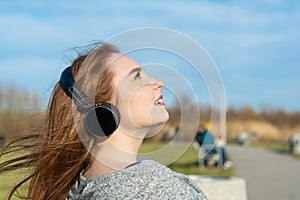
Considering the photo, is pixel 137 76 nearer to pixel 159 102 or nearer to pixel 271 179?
pixel 159 102

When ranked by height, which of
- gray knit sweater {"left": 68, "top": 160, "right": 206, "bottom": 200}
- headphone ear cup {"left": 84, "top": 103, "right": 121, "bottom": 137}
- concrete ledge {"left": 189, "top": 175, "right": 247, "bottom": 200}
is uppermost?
headphone ear cup {"left": 84, "top": 103, "right": 121, "bottom": 137}

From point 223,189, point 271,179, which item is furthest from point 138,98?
point 271,179

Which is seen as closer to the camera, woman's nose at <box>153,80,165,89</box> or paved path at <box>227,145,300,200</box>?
woman's nose at <box>153,80,165,89</box>

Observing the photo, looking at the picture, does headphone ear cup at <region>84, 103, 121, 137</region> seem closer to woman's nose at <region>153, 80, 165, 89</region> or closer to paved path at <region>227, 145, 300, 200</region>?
woman's nose at <region>153, 80, 165, 89</region>

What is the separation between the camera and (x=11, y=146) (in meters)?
2.83

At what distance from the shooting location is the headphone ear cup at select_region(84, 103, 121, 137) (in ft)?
7.43

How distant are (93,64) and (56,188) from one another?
52 cm

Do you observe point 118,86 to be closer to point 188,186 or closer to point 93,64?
point 93,64

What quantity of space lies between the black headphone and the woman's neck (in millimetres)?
45

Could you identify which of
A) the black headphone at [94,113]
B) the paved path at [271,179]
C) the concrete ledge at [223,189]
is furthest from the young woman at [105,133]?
the paved path at [271,179]

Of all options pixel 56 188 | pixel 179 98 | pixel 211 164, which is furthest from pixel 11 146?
pixel 211 164

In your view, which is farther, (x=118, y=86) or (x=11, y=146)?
(x=11, y=146)

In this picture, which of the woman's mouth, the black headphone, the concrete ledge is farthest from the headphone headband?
the concrete ledge

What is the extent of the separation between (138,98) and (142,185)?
0.31 metres
